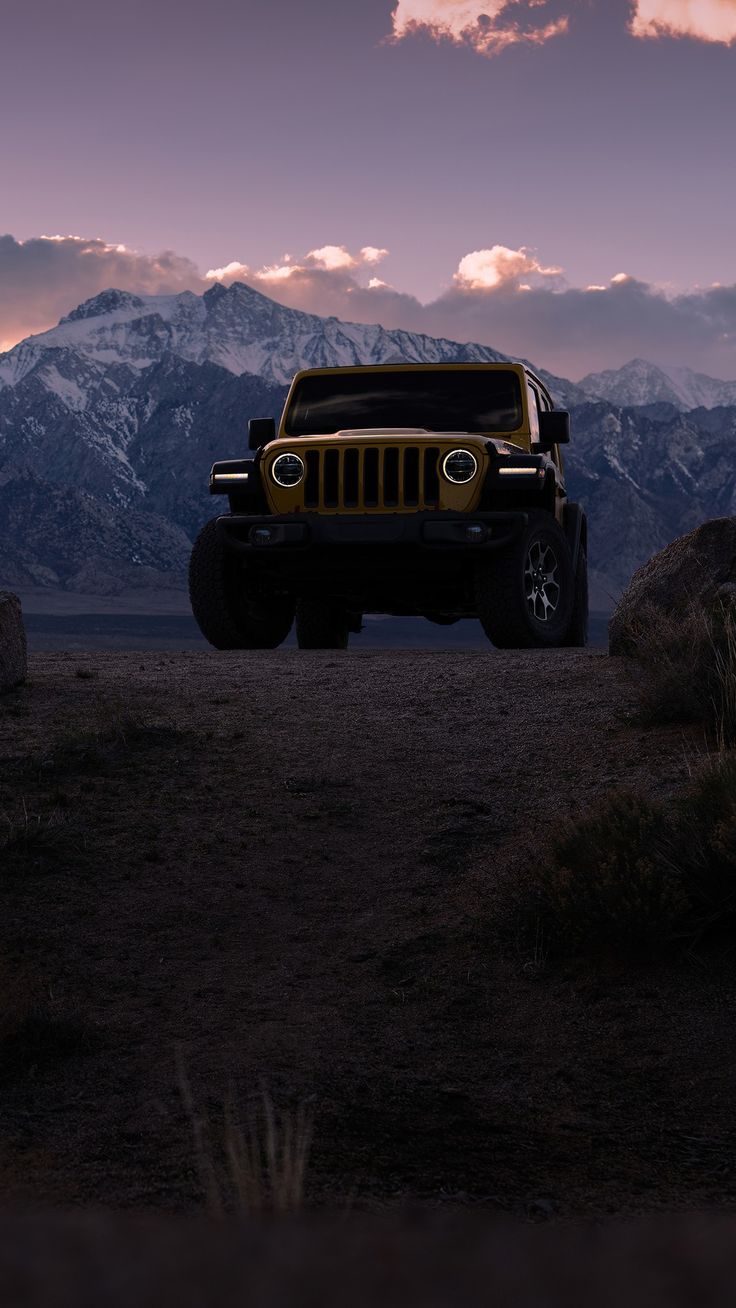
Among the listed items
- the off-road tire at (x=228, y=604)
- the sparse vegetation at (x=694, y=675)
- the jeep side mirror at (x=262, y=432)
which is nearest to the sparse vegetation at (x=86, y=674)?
the off-road tire at (x=228, y=604)

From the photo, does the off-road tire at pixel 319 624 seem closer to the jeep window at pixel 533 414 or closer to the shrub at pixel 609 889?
the jeep window at pixel 533 414

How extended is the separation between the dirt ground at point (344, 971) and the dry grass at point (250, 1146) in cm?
6

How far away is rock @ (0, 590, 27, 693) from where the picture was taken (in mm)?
10266

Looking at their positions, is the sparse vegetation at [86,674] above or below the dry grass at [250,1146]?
above

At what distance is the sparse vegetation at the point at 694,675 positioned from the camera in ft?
25.8

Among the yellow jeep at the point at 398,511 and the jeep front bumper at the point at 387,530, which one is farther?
the yellow jeep at the point at 398,511

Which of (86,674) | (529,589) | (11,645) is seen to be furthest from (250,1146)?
(529,589)

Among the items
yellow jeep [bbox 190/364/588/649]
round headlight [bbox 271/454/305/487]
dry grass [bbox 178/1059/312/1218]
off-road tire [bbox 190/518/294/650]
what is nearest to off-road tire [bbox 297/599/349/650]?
off-road tire [bbox 190/518/294/650]

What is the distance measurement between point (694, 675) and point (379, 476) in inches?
165

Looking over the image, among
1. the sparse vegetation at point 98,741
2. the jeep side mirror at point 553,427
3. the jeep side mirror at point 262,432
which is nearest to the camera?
the sparse vegetation at point 98,741

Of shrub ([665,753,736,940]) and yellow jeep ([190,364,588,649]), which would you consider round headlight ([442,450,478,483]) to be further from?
shrub ([665,753,736,940])

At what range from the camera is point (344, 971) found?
5492 mm

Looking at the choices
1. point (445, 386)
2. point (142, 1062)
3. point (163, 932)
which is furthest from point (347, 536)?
point (142, 1062)

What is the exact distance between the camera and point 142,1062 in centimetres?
461
